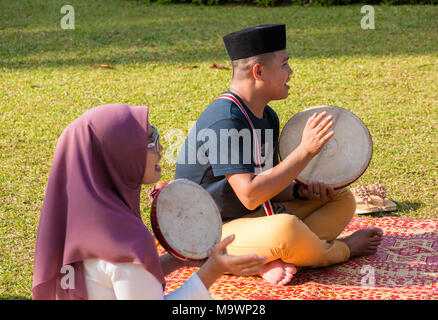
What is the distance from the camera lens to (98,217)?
7.36ft

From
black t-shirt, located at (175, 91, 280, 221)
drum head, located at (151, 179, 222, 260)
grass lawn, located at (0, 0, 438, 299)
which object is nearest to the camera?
drum head, located at (151, 179, 222, 260)

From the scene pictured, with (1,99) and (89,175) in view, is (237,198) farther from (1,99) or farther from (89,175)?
(1,99)

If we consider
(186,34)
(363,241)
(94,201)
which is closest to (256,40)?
(363,241)

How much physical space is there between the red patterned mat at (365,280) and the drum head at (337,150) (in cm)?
53

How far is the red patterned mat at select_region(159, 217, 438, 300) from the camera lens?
3.39 meters

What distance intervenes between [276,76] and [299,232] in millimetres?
910

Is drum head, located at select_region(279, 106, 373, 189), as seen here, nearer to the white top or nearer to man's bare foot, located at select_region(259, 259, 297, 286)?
man's bare foot, located at select_region(259, 259, 297, 286)

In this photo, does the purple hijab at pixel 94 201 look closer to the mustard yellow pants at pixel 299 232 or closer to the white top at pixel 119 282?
the white top at pixel 119 282

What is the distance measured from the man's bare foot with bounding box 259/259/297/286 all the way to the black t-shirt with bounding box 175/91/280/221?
0.36 metres

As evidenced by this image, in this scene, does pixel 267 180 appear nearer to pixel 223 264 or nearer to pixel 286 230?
pixel 286 230

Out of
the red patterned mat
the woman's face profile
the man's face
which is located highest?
the man's face

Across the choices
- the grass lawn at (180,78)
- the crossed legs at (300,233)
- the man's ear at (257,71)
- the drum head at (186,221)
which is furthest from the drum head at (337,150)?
the grass lawn at (180,78)

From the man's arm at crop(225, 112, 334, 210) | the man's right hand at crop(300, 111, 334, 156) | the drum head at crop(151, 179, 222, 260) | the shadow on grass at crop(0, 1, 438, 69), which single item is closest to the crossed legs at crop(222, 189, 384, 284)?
the man's arm at crop(225, 112, 334, 210)

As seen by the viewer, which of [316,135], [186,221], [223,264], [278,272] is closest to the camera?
[223,264]
